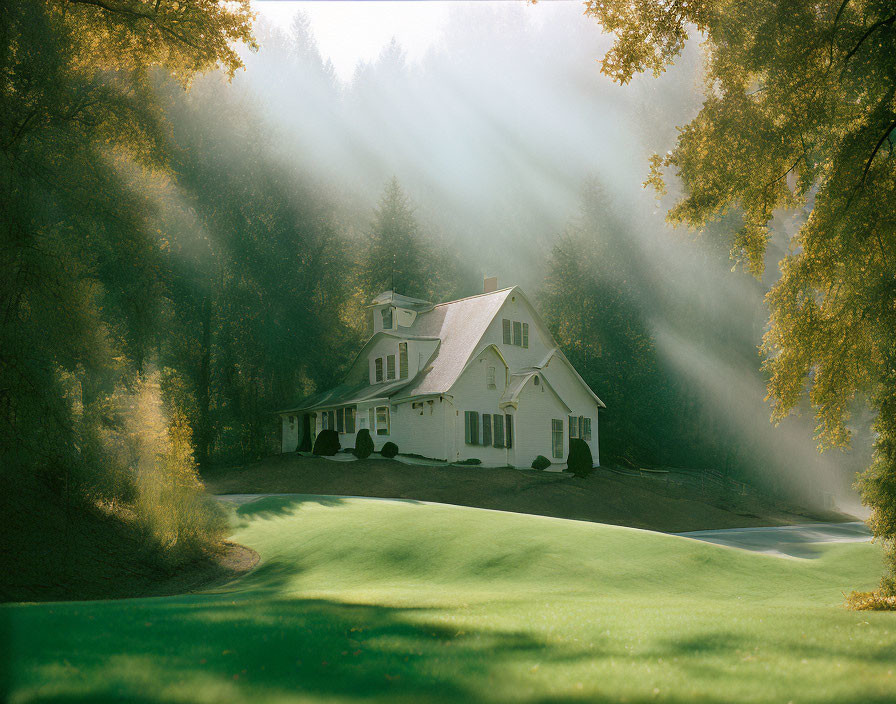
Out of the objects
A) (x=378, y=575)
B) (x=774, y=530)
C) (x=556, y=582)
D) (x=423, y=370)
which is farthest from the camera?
(x=423, y=370)

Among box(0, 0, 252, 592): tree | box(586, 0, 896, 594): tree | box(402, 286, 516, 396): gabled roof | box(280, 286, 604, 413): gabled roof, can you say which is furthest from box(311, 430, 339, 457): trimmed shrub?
box(586, 0, 896, 594): tree

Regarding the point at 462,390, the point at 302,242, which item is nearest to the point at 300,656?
the point at 462,390

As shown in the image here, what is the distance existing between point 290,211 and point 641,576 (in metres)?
31.4

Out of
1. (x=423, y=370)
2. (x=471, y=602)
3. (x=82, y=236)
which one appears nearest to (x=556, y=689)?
(x=471, y=602)

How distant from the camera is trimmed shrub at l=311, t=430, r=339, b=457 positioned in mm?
36594

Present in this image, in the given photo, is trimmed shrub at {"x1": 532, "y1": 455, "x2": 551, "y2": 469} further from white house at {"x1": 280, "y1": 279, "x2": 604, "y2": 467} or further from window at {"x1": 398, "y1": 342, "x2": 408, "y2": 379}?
window at {"x1": 398, "y1": 342, "x2": 408, "y2": 379}

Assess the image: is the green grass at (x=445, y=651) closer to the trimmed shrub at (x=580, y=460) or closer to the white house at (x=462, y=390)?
the white house at (x=462, y=390)

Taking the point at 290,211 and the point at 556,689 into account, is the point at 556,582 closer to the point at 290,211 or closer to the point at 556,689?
the point at 556,689

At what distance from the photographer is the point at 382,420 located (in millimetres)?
35406

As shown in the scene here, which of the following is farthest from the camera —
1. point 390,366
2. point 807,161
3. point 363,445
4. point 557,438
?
point 390,366

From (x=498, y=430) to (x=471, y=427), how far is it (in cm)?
172

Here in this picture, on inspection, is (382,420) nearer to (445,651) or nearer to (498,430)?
(498,430)

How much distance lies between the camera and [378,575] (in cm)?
1633

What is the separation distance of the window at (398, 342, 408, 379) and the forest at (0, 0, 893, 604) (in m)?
6.81
